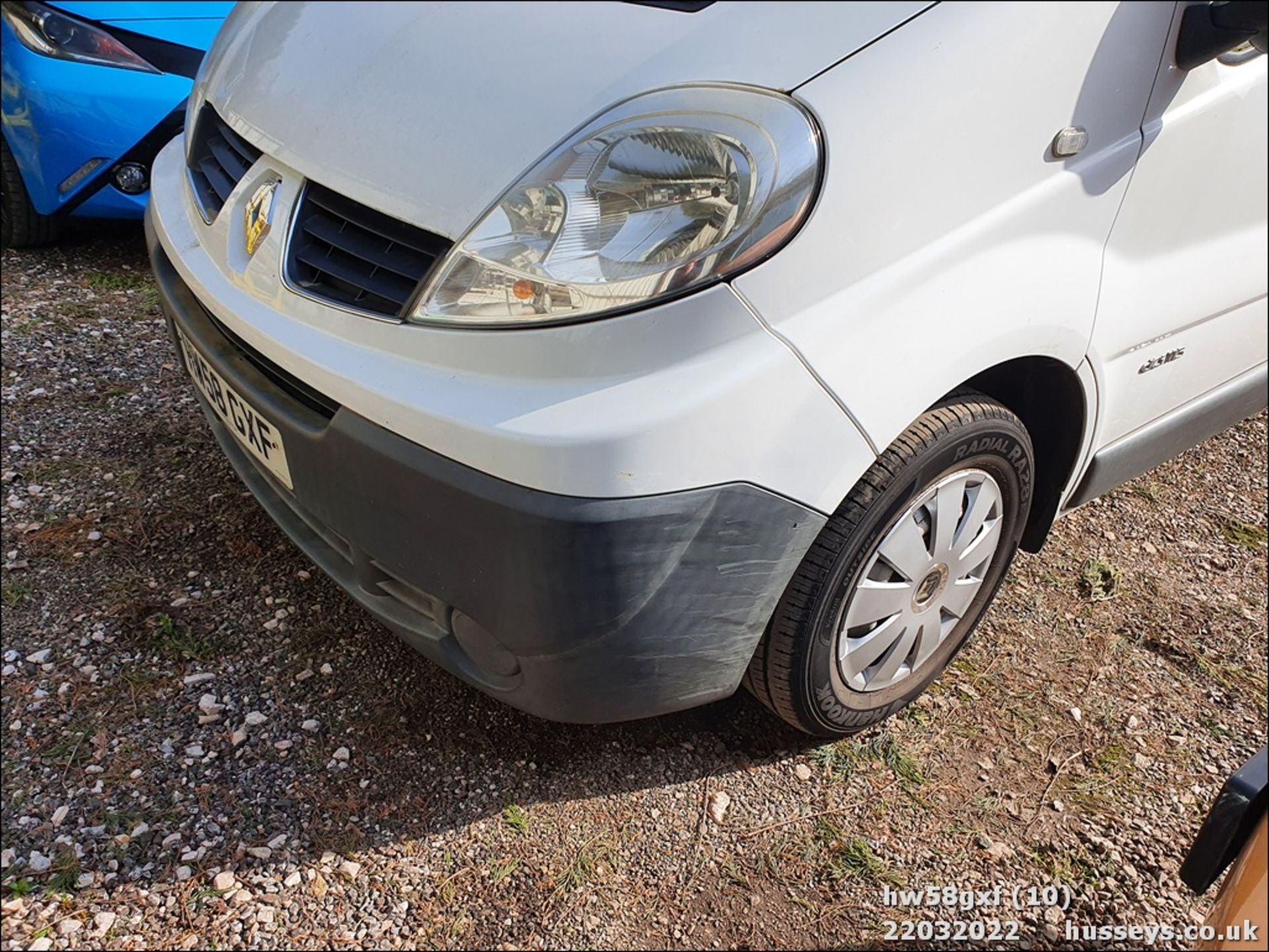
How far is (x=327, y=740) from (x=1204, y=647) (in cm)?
204

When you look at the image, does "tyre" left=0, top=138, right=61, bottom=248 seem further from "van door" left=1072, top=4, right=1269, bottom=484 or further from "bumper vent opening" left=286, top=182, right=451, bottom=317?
"van door" left=1072, top=4, right=1269, bottom=484

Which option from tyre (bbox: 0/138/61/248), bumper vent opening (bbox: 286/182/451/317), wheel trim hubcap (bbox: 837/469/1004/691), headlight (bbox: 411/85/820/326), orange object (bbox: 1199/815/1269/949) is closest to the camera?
orange object (bbox: 1199/815/1269/949)

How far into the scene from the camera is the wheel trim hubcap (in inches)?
71.4

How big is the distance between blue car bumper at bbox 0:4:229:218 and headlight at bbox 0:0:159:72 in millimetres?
32

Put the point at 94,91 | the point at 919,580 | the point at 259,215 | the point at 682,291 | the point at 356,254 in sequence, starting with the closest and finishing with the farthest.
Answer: the point at 682,291 → the point at 356,254 → the point at 259,215 → the point at 919,580 → the point at 94,91

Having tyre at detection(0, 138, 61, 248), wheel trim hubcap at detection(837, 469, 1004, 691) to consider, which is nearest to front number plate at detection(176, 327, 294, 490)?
wheel trim hubcap at detection(837, 469, 1004, 691)

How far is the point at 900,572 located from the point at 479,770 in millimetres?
873

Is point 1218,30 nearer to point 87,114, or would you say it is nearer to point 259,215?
point 259,215

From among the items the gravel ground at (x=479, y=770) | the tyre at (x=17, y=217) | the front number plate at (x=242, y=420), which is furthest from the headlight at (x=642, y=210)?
the tyre at (x=17, y=217)

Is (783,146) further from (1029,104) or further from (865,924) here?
(865,924)

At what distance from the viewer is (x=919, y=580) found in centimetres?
190

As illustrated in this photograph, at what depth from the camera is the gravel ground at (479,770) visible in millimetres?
1749

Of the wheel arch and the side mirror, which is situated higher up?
the side mirror
